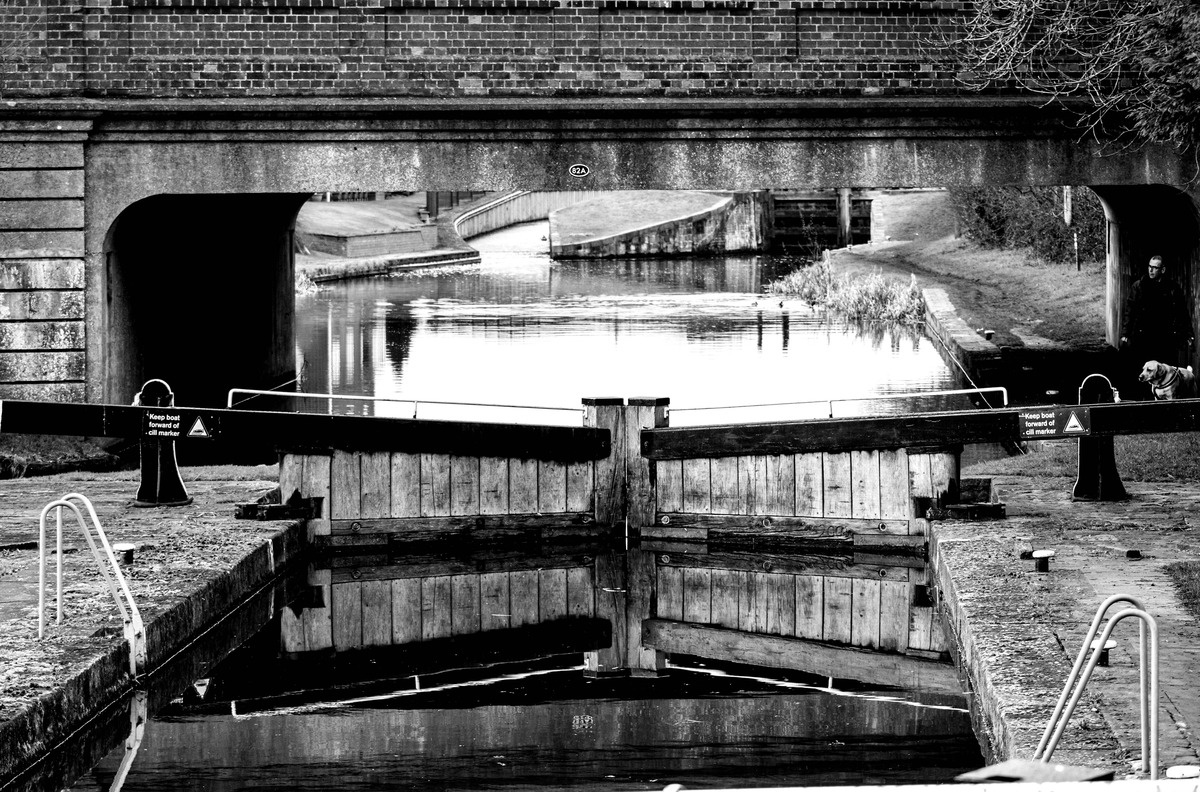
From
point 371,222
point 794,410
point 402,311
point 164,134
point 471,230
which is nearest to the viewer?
point 164,134

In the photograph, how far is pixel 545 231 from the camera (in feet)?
226

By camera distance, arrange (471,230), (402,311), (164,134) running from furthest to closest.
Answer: (471,230) < (402,311) < (164,134)

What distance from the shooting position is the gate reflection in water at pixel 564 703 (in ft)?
28.2

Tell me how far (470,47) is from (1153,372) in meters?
7.43

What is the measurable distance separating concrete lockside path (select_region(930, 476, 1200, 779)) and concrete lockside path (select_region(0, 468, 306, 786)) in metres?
4.57

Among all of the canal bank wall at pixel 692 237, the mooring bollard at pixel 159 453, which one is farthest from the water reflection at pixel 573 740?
the canal bank wall at pixel 692 237

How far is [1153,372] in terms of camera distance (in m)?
16.2

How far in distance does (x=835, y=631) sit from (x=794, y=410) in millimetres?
9233

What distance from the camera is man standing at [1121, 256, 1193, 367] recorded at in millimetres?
18250

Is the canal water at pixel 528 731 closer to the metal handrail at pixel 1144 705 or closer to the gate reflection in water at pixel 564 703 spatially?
the gate reflection in water at pixel 564 703

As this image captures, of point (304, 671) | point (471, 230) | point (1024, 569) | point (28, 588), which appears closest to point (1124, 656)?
point (1024, 569)

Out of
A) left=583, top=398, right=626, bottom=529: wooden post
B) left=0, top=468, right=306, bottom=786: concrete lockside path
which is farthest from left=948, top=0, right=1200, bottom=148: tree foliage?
left=0, top=468, right=306, bottom=786: concrete lockside path

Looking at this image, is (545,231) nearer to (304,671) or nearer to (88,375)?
(88,375)

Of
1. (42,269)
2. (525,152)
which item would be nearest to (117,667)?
(42,269)
